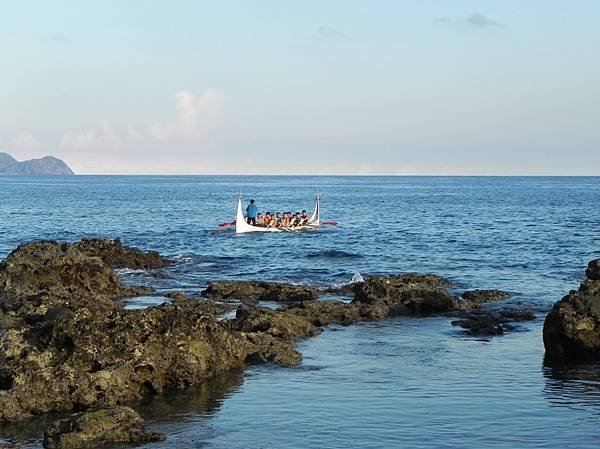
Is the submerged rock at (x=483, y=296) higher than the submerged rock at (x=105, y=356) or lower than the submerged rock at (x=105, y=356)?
lower

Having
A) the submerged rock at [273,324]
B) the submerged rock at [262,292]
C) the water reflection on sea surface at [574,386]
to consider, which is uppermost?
the submerged rock at [273,324]

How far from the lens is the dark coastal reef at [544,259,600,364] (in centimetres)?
2102

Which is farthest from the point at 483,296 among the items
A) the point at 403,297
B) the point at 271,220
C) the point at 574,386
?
the point at 271,220

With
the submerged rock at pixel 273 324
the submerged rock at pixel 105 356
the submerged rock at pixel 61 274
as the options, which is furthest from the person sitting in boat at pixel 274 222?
the submerged rock at pixel 105 356

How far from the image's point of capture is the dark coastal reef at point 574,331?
827 inches

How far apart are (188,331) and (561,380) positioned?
762 cm

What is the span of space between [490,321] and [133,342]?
35.7ft

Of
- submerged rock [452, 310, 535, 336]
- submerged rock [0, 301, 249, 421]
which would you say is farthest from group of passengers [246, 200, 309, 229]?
submerged rock [0, 301, 249, 421]

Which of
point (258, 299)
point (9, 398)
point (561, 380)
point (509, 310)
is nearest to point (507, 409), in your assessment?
point (561, 380)

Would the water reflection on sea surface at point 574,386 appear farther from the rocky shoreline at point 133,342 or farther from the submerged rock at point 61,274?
the submerged rock at point 61,274

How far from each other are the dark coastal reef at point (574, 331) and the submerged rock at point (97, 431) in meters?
9.98

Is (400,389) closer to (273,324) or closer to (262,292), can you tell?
(273,324)

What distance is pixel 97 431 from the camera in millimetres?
14586

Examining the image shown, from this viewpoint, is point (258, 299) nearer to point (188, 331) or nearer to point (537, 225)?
point (188, 331)
